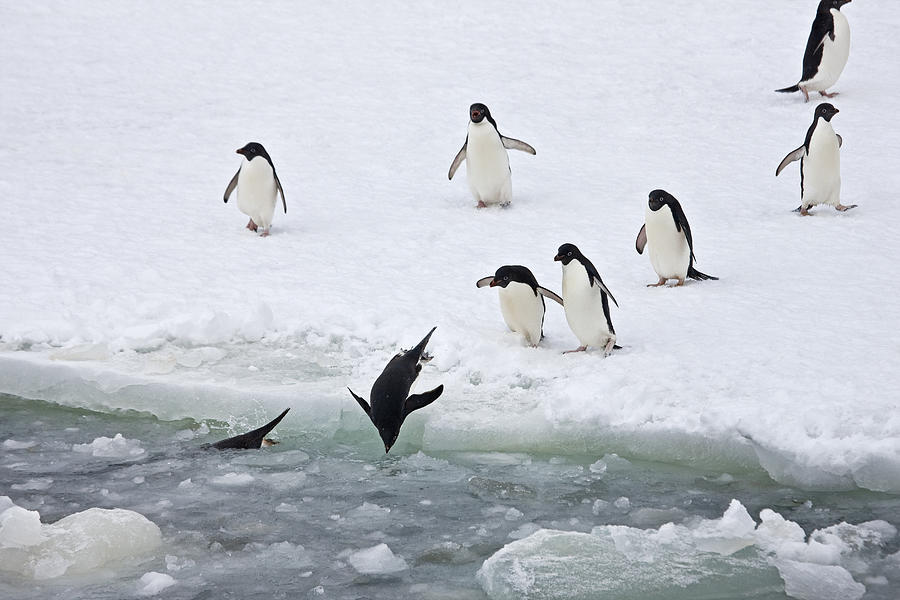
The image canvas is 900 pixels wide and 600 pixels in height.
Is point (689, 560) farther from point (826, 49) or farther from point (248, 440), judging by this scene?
point (826, 49)

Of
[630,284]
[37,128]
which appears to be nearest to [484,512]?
[630,284]

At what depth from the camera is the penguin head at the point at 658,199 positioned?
409cm

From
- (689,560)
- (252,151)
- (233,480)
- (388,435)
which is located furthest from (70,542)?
(252,151)

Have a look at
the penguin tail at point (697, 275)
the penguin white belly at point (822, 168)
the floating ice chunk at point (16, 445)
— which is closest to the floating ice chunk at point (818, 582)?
the penguin tail at point (697, 275)

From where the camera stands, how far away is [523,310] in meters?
3.61

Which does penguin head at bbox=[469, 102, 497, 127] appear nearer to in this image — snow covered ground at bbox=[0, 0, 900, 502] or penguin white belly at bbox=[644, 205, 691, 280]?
snow covered ground at bbox=[0, 0, 900, 502]

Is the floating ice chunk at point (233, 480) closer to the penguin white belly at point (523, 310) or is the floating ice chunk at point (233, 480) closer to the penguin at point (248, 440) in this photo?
the penguin at point (248, 440)

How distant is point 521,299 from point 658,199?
89cm

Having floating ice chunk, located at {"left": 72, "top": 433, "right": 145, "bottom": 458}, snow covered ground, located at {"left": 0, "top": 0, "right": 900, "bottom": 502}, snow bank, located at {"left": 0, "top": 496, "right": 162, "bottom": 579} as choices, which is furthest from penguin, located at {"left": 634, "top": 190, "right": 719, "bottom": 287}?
snow bank, located at {"left": 0, "top": 496, "right": 162, "bottom": 579}

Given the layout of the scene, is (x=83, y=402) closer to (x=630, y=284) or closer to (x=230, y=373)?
(x=230, y=373)

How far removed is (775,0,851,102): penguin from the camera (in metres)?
7.24

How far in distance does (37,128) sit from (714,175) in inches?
188

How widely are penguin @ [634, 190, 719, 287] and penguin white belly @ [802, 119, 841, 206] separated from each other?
1196 millimetres

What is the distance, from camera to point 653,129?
7129mm
